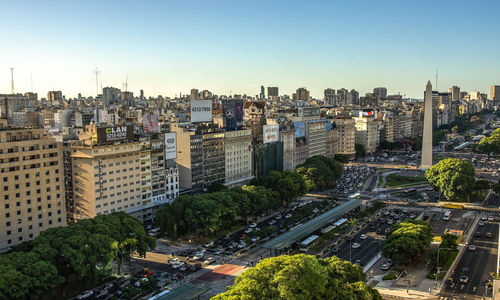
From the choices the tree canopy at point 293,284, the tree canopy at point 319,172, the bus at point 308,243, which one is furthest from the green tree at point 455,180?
the tree canopy at point 293,284

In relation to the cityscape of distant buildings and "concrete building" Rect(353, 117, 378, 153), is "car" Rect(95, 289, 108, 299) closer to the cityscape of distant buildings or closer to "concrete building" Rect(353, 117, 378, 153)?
the cityscape of distant buildings

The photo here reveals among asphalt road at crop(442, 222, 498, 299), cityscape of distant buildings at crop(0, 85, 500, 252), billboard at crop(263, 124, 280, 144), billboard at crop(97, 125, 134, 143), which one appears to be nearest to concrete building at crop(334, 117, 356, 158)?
cityscape of distant buildings at crop(0, 85, 500, 252)

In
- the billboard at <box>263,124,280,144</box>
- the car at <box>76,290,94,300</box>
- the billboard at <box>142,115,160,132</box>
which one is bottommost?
the car at <box>76,290,94,300</box>

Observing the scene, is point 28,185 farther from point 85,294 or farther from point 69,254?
point 85,294

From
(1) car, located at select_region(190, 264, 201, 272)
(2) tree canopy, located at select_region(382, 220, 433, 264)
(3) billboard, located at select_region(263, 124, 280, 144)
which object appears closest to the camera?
(2) tree canopy, located at select_region(382, 220, 433, 264)

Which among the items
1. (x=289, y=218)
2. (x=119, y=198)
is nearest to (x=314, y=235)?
(x=289, y=218)

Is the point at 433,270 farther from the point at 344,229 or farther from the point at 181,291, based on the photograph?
the point at 181,291
